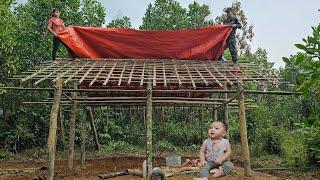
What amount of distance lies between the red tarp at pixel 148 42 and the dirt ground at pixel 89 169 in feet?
8.95

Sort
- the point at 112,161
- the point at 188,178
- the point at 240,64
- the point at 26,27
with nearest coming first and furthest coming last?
the point at 188,178 → the point at 240,64 → the point at 112,161 → the point at 26,27

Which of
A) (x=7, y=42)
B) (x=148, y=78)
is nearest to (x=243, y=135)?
(x=148, y=78)

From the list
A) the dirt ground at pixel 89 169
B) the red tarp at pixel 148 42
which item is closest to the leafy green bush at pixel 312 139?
the dirt ground at pixel 89 169

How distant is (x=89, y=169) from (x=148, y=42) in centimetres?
363

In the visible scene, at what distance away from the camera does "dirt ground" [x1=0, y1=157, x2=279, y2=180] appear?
916cm

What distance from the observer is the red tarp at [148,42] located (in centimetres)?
980

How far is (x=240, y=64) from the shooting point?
9.55 meters

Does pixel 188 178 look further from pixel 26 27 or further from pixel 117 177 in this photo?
pixel 26 27

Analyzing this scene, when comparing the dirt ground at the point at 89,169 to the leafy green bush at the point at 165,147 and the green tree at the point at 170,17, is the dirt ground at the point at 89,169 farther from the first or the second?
the green tree at the point at 170,17

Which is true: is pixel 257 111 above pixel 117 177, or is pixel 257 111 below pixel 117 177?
above

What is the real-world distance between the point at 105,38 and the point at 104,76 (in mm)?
2196

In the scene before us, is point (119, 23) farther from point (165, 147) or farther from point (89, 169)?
point (89, 169)

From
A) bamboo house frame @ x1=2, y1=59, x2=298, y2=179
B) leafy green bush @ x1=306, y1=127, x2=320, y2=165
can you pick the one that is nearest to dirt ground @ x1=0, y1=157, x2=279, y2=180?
bamboo house frame @ x1=2, y1=59, x2=298, y2=179

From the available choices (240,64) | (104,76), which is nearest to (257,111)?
(240,64)
